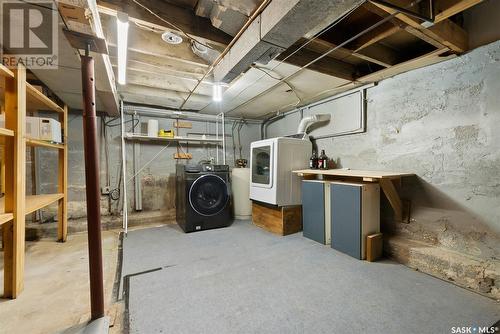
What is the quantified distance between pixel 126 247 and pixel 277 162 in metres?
2.17

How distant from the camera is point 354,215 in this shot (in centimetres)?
226

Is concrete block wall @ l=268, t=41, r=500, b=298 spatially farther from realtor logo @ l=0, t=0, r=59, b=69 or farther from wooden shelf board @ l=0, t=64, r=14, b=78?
wooden shelf board @ l=0, t=64, r=14, b=78

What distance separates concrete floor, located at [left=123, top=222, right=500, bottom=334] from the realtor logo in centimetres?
191

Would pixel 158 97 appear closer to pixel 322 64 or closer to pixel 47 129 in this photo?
pixel 47 129

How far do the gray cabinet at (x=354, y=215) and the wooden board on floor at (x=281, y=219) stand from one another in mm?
705

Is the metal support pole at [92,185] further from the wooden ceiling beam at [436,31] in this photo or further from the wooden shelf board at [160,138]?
the wooden shelf board at [160,138]

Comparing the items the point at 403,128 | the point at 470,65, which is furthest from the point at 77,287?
the point at 470,65

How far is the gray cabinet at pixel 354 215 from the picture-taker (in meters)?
2.22

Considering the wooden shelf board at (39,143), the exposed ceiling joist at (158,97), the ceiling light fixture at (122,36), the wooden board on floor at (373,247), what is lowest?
the wooden board on floor at (373,247)

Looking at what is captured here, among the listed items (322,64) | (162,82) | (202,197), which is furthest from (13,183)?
(322,64)

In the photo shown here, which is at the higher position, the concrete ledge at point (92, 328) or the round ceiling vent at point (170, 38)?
the round ceiling vent at point (170, 38)

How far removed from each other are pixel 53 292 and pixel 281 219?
2381 millimetres

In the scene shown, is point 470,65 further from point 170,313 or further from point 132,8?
point 170,313

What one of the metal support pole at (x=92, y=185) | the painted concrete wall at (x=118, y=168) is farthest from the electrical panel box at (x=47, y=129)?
the metal support pole at (x=92, y=185)
